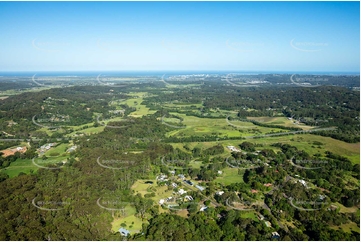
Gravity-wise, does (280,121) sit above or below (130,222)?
above

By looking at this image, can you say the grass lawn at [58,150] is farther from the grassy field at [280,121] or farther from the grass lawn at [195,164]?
the grassy field at [280,121]

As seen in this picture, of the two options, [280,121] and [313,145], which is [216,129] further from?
[313,145]

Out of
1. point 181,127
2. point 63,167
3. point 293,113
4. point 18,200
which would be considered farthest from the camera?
point 293,113

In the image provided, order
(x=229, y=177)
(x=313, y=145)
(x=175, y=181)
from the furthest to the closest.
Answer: (x=313, y=145)
(x=229, y=177)
(x=175, y=181)

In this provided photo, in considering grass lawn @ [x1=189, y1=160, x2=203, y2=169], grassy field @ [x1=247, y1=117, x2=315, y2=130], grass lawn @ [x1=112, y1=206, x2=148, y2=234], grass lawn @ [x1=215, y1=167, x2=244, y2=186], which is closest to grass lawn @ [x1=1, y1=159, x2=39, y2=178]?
grass lawn @ [x1=112, y1=206, x2=148, y2=234]

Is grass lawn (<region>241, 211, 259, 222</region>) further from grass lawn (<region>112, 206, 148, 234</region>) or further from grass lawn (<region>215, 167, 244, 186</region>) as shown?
grass lawn (<region>112, 206, 148, 234</region>)

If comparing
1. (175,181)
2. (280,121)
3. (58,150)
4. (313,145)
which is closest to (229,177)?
(175,181)

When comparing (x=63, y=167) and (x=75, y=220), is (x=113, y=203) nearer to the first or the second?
(x=75, y=220)

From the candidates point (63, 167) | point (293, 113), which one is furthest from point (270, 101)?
point (63, 167)
